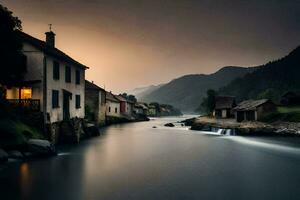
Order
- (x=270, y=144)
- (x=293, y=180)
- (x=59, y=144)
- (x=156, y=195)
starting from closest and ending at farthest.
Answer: (x=156, y=195) < (x=293, y=180) < (x=59, y=144) < (x=270, y=144)

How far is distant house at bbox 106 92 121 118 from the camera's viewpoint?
72100mm

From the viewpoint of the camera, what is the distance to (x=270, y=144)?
35.2 metres

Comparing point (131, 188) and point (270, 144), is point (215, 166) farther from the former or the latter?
point (270, 144)

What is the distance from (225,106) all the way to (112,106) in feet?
102

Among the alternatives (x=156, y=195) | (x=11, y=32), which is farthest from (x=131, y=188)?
(x=11, y=32)

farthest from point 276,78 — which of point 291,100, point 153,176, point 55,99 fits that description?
point 153,176

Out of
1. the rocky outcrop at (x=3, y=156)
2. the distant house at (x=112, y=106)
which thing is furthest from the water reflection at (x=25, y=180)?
the distant house at (x=112, y=106)

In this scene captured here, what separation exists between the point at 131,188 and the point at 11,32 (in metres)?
16.9

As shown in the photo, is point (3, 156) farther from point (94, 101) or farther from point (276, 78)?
point (276, 78)

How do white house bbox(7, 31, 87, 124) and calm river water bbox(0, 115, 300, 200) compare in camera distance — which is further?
white house bbox(7, 31, 87, 124)

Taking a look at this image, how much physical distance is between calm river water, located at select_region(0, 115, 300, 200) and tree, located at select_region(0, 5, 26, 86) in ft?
26.9

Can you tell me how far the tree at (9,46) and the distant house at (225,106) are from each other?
58217 millimetres

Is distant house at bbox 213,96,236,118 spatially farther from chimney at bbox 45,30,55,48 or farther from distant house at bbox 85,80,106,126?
chimney at bbox 45,30,55,48

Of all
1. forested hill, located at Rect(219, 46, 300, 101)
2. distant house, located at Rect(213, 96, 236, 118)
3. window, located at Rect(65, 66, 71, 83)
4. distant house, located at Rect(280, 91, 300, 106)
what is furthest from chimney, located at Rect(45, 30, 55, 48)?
forested hill, located at Rect(219, 46, 300, 101)
